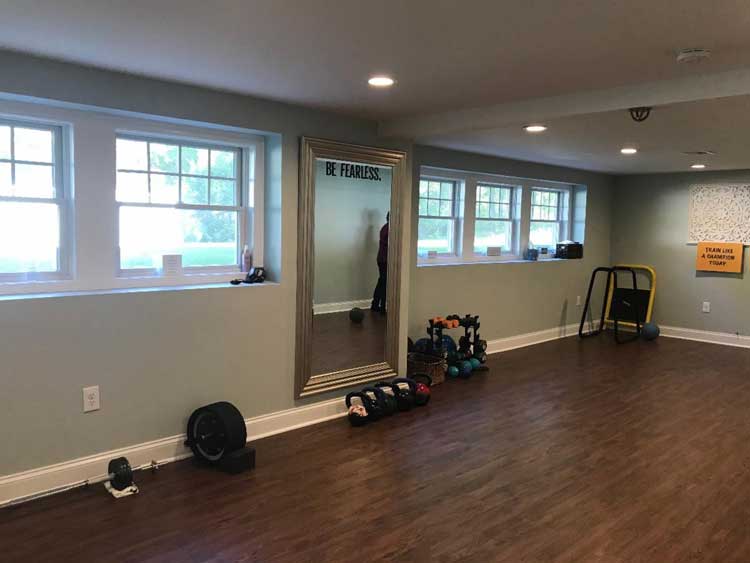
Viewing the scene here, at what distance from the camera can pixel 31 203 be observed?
9.94 ft

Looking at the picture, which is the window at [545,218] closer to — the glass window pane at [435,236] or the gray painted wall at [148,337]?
the glass window pane at [435,236]

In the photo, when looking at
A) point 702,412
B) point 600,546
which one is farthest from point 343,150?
point 702,412

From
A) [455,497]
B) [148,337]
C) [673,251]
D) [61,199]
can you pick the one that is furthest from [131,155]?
[673,251]

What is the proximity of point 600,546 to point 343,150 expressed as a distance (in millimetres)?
2832

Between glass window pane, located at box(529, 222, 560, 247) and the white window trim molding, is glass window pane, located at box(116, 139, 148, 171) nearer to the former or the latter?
the white window trim molding

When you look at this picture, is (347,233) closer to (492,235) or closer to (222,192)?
(222,192)

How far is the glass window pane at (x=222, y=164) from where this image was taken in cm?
374

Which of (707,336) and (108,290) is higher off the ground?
(108,290)

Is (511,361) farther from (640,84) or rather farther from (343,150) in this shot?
(640,84)

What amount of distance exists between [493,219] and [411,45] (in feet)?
14.0

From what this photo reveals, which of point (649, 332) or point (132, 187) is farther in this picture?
point (649, 332)

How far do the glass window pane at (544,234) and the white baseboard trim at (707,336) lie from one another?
1869 millimetres

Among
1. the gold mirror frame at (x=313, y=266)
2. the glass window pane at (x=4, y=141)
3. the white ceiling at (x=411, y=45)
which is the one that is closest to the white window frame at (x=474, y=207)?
the gold mirror frame at (x=313, y=266)

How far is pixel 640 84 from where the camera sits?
2.97 m
